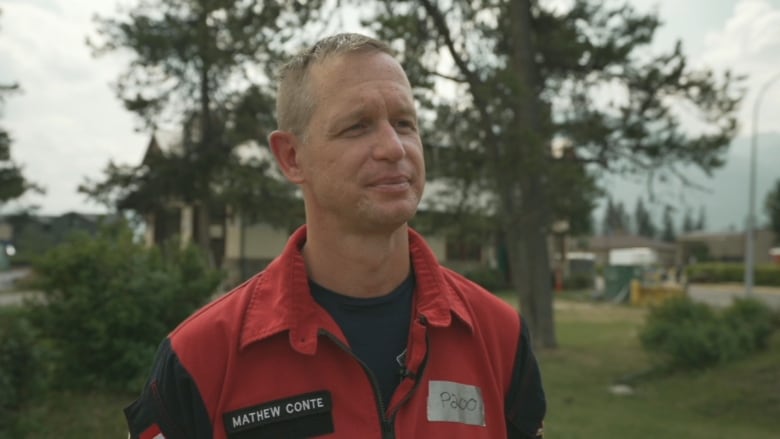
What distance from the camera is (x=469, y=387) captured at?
1.97 m

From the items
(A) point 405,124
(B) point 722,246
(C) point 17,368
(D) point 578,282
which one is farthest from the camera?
(B) point 722,246

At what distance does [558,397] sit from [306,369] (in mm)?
10845

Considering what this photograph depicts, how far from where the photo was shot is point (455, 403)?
1.94m

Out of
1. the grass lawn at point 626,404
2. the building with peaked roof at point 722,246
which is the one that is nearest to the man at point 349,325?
the grass lawn at point 626,404

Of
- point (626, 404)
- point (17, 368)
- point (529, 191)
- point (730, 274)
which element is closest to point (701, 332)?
point (626, 404)

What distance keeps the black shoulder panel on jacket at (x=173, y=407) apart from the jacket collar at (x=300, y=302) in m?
0.16

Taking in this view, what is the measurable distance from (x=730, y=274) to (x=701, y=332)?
44.7 metres

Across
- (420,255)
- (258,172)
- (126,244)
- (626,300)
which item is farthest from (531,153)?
(626,300)

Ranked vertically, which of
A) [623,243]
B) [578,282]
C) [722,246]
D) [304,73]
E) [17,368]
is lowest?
[578,282]

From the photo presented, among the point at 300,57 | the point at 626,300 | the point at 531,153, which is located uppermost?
the point at 531,153

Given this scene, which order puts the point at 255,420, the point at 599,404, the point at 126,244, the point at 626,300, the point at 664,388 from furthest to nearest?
1. the point at 626,300
2. the point at 664,388
3. the point at 599,404
4. the point at 126,244
5. the point at 255,420

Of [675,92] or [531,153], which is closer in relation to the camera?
[531,153]

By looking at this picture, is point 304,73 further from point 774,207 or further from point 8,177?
point 774,207

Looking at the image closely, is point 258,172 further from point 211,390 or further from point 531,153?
point 211,390
